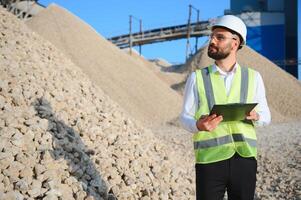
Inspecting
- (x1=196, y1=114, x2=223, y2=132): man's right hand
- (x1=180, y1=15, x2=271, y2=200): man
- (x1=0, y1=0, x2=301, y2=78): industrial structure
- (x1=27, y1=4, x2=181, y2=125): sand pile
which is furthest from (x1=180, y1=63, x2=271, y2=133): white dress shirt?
(x1=0, y1=0, x2=301, y2=78): industrial structure

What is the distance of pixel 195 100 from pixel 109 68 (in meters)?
17.6

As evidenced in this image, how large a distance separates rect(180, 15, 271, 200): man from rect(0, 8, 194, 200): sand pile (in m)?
1.83

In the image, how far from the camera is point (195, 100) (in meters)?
2.71

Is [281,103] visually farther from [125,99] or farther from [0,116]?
[0,116]

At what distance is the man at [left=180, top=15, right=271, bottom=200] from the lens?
2.62 metres

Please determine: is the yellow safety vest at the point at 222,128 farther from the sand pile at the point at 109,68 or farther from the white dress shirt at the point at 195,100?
the sand pile at the point at 109,68

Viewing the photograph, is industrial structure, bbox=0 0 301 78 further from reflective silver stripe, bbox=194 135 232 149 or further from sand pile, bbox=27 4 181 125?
reflective silver stripe, bbox=194 135 232 149

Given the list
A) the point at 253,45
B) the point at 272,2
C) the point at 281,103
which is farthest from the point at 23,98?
the point at 272,2

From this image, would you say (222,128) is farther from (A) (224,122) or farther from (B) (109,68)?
(B) (109,68)

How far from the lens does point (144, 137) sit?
7.07 metres

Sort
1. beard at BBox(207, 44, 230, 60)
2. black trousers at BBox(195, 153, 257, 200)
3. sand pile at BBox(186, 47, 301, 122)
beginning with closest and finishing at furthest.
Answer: black trousers at BBox(195, 153, 257, 200), beard at BBox(207, 44, 230, 60), sand pile at BBox(186, 47, 301, 122)

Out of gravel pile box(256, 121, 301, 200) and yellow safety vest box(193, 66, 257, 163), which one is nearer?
yellow safety vest box(193, 66, 257, 163)

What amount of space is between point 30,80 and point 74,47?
1478 centimetres

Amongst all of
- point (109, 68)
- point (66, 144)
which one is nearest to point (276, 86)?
point (109, 68)
